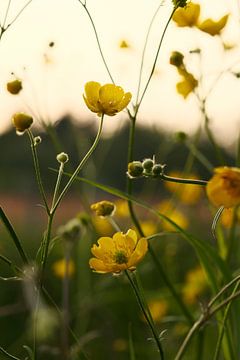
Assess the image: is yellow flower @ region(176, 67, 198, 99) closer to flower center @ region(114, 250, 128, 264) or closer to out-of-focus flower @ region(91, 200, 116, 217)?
out-of-focus flower @ region(91, 200, 116, 217)

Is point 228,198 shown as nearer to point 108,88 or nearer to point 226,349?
point 108,88

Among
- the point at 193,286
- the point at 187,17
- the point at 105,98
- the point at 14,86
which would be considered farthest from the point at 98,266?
the point at 193,286

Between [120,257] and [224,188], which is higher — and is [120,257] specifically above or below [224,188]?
below

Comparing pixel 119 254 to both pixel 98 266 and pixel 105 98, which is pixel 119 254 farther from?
pixel 105 98

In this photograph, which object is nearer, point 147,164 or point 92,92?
point 147,164

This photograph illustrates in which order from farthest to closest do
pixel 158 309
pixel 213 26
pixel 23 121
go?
pixel 158 309
pixel 213 26
pixel 23 121

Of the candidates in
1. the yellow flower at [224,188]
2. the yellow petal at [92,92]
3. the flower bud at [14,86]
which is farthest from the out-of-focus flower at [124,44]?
the yellow flower at [224,188]

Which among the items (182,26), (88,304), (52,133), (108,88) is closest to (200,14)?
(182,26)

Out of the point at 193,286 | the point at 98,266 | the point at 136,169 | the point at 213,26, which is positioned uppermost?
the point at 213,26
